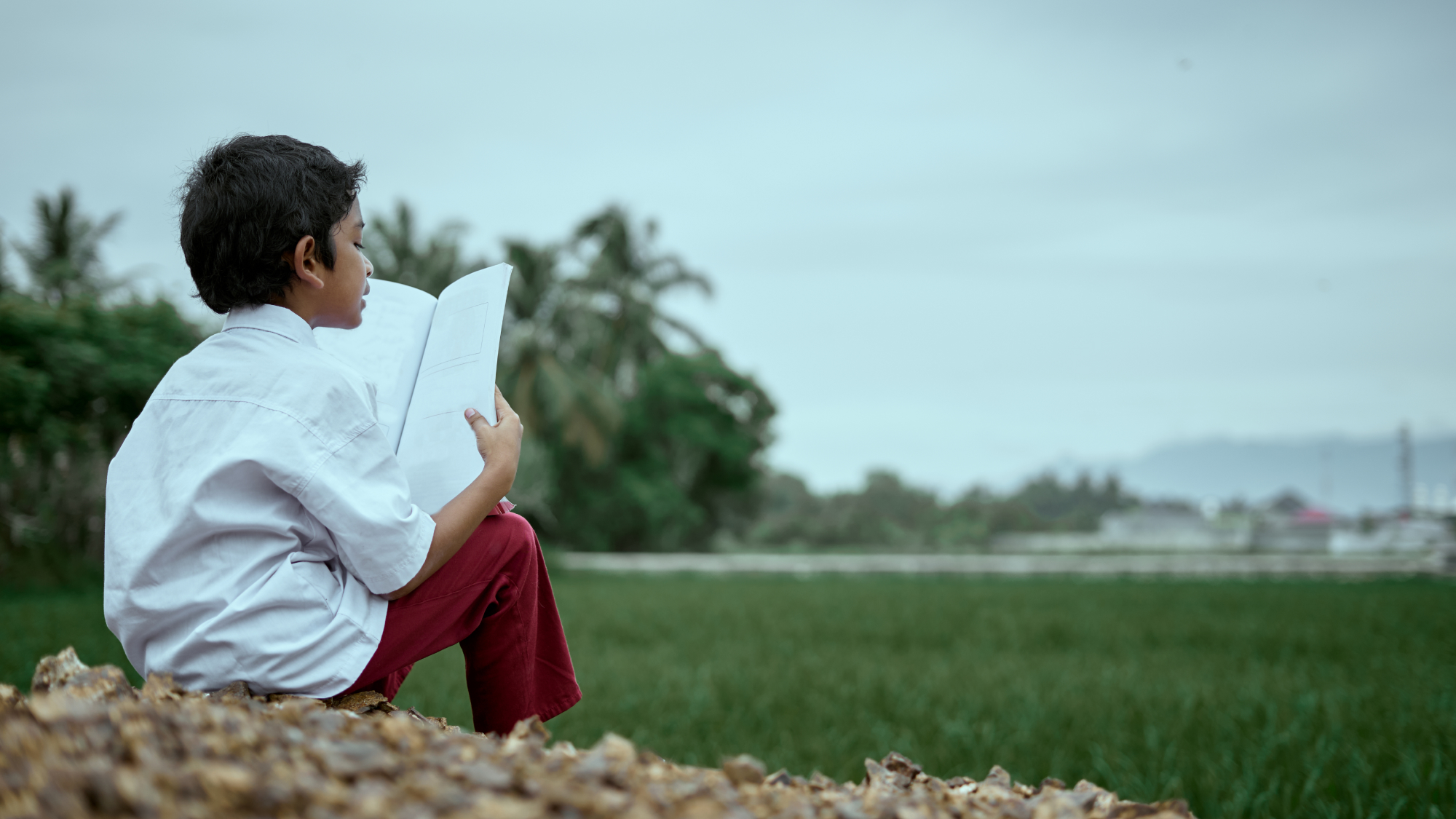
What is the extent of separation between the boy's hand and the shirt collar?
11.2 inches

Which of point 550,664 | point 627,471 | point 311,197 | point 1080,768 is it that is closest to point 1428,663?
point 1080,768

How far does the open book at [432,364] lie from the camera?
59.6 inches

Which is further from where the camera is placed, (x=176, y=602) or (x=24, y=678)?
(x=24, y=678)

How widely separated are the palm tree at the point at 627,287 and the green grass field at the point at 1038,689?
13.9 metres

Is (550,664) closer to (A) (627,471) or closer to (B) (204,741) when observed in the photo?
(B) (204,741)

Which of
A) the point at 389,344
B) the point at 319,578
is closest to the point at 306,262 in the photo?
the point at 389,344

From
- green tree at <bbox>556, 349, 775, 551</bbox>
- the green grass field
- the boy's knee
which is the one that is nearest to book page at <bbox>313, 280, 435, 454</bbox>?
the boy's knee

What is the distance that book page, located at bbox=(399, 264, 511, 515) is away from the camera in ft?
4.95

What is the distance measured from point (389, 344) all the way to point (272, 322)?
0.26 metres

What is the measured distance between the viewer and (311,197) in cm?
147

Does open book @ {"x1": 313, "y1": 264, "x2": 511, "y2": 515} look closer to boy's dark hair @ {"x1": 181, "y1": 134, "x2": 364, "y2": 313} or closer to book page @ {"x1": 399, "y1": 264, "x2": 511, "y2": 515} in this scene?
book page @ {"x1": 399, "y1": 264, "x2": 511, "y2": 515}

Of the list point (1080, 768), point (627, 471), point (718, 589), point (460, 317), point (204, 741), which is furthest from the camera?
point (627, 471)

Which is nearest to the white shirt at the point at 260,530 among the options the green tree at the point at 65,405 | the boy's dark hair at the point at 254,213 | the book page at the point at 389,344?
the boy's dark hair at the point at 254,213

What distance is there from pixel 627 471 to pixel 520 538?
2168 cm
